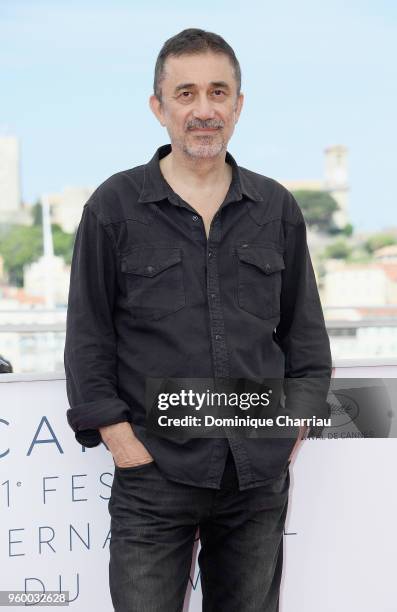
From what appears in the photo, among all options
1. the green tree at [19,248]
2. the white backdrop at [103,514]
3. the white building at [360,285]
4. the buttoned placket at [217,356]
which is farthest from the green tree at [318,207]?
the buttoned placket at [217,356]

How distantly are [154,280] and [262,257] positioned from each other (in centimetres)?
27

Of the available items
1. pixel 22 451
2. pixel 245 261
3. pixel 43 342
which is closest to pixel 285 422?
pixel 245 261

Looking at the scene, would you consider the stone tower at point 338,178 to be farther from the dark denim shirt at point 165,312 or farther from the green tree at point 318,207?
A: the dark denim shirt at point 165,312

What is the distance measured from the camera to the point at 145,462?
196 cm

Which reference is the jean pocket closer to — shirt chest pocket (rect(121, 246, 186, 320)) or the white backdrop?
shirt chest pocket (rect(121, 246, 186, 320))

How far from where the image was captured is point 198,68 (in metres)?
2.02

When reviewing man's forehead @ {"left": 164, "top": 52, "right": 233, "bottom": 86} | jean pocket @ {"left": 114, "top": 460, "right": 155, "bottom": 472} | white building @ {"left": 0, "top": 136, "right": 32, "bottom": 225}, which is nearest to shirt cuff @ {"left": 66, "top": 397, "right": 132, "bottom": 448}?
jean pocket @ {"left": 114, "top": 460, "right": 155, "bottom": 472}

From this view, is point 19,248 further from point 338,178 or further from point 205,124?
point 205,124

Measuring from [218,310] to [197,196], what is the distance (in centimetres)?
29

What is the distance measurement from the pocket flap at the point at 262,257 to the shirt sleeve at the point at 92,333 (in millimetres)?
296

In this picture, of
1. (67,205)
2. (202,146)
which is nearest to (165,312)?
(202,146)

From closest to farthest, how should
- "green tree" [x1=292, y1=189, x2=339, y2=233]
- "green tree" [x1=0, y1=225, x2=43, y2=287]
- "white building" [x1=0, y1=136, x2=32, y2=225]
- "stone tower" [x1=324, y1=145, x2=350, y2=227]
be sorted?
"green tree" [x1=0, y1=225, x2=43, y2=287]
"white building" [x1=0, y1=136, x2=32, y2=225]
"green tree" [x1=292, y1=189, x2=339, y2=233]
"stone tower" [x1=324, y1=145, x2=350, y2=227]

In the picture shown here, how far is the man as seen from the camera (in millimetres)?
1957

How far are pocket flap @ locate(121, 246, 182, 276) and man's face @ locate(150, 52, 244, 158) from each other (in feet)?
0.77
